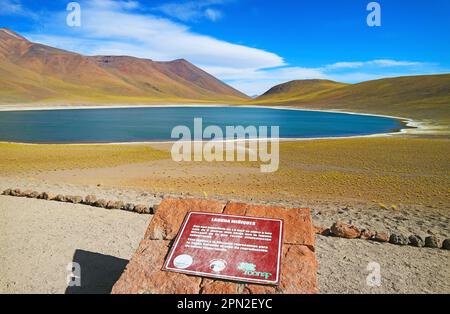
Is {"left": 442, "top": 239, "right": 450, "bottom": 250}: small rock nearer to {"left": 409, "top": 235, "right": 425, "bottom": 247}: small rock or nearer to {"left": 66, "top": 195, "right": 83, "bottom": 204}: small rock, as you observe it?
{"left": 409, "top": 235, "right": 425, "bottom": 247}: small rock

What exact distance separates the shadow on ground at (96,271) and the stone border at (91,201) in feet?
8.34

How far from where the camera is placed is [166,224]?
5.79m

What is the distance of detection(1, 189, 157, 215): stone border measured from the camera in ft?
31.4

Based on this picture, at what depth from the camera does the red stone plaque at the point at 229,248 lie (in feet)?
16.2

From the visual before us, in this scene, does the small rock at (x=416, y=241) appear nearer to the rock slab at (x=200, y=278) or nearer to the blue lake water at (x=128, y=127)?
the rock slab at (x=200, y=278)

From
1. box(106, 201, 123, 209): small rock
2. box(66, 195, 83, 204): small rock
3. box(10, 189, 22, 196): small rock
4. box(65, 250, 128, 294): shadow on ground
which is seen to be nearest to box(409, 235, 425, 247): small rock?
box(65, 250, 128, 294): shadow on ground

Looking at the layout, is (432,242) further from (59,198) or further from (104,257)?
(59,198)

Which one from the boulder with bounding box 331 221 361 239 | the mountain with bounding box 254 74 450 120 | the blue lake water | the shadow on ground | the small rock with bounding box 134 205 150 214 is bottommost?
the shadow on ground

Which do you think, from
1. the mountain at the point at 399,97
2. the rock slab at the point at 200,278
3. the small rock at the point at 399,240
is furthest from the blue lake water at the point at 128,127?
the rock slab at the point at 200,278

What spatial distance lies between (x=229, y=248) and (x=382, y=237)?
13.5 ft

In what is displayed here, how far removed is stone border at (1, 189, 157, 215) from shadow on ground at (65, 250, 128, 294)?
2542mm
